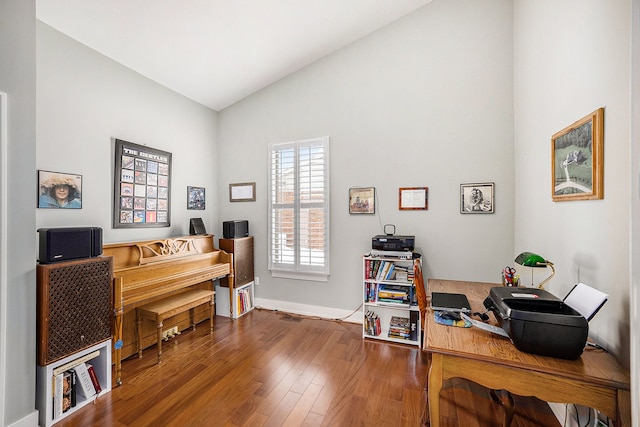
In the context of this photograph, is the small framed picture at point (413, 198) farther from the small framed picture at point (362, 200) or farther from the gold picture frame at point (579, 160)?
the gold picture frame at point (579, 160)

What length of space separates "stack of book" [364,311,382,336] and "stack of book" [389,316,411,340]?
140mm

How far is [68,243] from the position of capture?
1898 mm

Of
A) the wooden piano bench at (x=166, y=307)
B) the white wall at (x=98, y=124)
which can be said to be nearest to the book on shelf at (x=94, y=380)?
the wooden piano bench at (x=166, y=307)

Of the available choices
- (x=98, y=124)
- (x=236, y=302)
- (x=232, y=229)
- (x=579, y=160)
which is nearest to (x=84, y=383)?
(x=236, y=302)

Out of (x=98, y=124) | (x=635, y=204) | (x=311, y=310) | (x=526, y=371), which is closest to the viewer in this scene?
(x=635, y=204)

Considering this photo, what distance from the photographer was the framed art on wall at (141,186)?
2.71m

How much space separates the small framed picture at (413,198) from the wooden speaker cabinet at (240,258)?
2.12 meters

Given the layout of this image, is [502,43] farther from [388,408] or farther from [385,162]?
[388,408]

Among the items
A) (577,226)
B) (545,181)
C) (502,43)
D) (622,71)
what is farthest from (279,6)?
(577,226)

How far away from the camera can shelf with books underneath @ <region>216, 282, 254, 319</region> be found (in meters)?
3.48

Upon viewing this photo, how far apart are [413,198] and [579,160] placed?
1555 millimetres

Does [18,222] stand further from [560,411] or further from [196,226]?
[560,411]

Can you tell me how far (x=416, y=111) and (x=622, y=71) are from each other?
1905mm

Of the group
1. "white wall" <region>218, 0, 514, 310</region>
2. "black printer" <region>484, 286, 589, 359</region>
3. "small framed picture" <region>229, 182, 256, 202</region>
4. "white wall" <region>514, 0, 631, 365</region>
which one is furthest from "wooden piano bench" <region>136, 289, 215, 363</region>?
"white wall" <region>514, 0, 631, 365</region>
